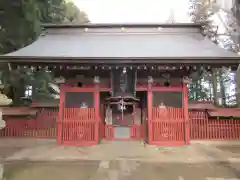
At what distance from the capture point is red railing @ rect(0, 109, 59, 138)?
12875 millimetres

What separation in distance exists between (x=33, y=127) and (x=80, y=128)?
370 cm

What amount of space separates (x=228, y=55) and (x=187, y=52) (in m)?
1.65

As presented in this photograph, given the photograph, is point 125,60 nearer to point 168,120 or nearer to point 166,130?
point 168,120

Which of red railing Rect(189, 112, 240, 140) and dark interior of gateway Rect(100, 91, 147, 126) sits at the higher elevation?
dark interior of gateway Rect(100, 91, 147, 126)

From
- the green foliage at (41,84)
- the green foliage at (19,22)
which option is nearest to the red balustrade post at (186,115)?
the green foliage at (19,22)

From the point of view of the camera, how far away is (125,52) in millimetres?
10969

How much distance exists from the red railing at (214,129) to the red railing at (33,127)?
278 inches

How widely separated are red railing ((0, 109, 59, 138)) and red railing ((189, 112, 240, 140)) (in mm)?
7050

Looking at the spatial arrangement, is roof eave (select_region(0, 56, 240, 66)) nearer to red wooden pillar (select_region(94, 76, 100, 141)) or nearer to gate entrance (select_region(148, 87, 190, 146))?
red wooden pillar (select_region(94, 76, 100, 141))

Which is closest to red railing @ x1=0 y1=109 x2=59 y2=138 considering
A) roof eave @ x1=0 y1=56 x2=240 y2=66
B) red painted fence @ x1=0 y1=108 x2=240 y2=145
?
red painted fence @ x1=0 y1=108 x2=240 y2=145

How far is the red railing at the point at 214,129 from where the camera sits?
12.3m

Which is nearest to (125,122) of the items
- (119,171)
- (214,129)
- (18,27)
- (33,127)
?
(214,129)

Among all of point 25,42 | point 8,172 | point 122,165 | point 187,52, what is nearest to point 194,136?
point 187,52

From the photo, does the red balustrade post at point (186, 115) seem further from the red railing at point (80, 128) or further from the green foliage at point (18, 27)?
the green foliage at point (18, 27)
